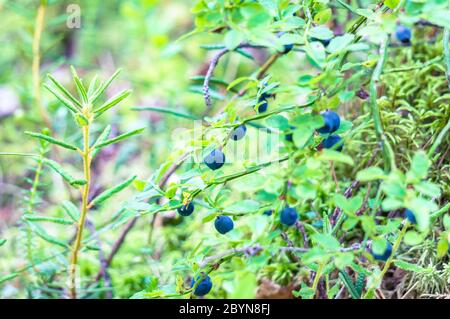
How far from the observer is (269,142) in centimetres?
98

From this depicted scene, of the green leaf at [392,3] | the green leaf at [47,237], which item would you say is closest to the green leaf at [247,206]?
the green leaf at [392,3]

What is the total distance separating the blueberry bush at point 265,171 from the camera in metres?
0.65

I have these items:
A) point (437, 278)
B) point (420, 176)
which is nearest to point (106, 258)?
point (437, 278)

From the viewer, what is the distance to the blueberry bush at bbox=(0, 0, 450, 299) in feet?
2.12

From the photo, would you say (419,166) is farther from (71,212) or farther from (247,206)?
(71,212)

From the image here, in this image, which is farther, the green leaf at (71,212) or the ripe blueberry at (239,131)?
the green leaf at (71,212)

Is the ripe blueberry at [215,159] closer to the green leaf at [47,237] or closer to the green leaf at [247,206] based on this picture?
the green leaf at [247,206]

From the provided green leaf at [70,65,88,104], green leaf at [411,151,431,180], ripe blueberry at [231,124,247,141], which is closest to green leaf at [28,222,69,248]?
green leaf at [70,65,88,104]

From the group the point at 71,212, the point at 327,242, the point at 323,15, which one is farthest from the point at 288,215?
the point at 71,212

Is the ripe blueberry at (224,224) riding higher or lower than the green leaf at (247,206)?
lower

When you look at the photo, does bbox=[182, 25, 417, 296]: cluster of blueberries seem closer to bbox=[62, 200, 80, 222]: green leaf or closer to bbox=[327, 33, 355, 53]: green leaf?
bbox=[327, 33, 355, 53]: green leaf

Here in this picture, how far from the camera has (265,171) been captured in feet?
2.96

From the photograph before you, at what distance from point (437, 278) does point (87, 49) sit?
6.91 ft
